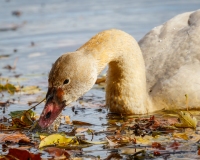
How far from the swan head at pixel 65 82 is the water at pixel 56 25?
1.92 metres

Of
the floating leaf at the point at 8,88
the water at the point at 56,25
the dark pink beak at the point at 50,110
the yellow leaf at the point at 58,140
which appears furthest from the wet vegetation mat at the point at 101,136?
the floating leaf at the point at 8,88

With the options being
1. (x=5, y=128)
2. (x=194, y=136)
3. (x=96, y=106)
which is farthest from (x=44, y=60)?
(x=194, y=136)

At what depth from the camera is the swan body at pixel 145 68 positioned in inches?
340

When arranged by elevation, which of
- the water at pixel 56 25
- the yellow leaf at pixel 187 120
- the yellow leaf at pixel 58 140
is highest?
the water at pixel 56 25

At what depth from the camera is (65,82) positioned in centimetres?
798

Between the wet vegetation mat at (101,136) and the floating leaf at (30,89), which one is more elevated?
the floating leaf at (30,89)

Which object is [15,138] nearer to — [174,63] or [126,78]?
[126,78]

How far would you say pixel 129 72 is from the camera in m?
9.15

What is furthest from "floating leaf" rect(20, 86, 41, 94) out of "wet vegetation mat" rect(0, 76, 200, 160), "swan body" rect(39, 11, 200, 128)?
"swan body" rect(39, 11, 200, 128)

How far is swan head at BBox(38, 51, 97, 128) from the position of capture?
7.95m

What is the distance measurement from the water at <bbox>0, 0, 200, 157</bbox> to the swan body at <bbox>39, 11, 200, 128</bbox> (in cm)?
90

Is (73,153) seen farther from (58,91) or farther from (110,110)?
(110,110)

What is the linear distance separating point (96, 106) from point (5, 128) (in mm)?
1692

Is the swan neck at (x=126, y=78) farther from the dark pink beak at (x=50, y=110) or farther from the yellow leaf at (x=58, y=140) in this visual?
the yellow leaf at (x=58, y=140)
